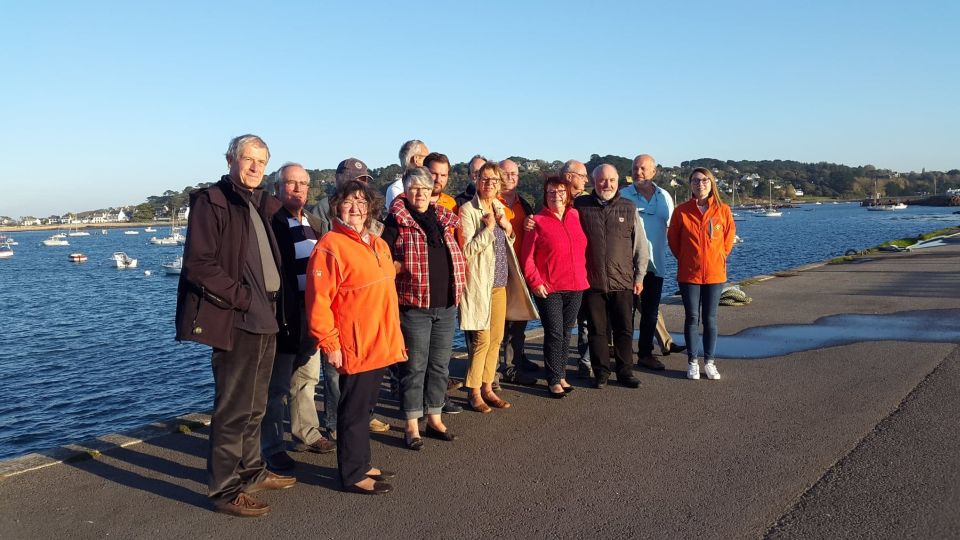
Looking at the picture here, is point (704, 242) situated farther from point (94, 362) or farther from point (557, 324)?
point (94, 362)

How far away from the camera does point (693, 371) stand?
6.85m

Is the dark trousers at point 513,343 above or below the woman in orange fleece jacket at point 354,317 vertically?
below

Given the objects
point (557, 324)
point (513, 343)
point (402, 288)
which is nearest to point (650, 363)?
point (513, 343)

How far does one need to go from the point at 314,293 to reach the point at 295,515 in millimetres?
1274

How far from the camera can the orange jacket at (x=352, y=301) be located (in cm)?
420

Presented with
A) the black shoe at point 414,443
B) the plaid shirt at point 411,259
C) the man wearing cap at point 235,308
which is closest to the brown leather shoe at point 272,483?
the man wearing cap at point 235,308

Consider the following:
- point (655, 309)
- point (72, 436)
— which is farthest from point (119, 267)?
point (655, 309)

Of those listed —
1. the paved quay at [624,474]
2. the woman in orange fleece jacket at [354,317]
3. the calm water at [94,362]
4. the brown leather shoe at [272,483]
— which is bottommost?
the calm water at [94,362]

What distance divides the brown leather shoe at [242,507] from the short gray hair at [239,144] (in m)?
1.96

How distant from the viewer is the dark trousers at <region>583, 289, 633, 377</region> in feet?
21.7

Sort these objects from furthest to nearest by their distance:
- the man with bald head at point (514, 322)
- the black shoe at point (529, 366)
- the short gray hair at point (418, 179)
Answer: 1. the black shoe at point (529, 366)
2. the man with bald head at point (514, 322)
3. the short gray hair at point (418, 179)

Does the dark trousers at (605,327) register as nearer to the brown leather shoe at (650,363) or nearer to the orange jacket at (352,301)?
the brown leather shoe at (650,363)

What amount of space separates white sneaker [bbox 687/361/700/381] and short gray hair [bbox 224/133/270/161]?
4578 mm

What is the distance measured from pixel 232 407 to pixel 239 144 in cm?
152
